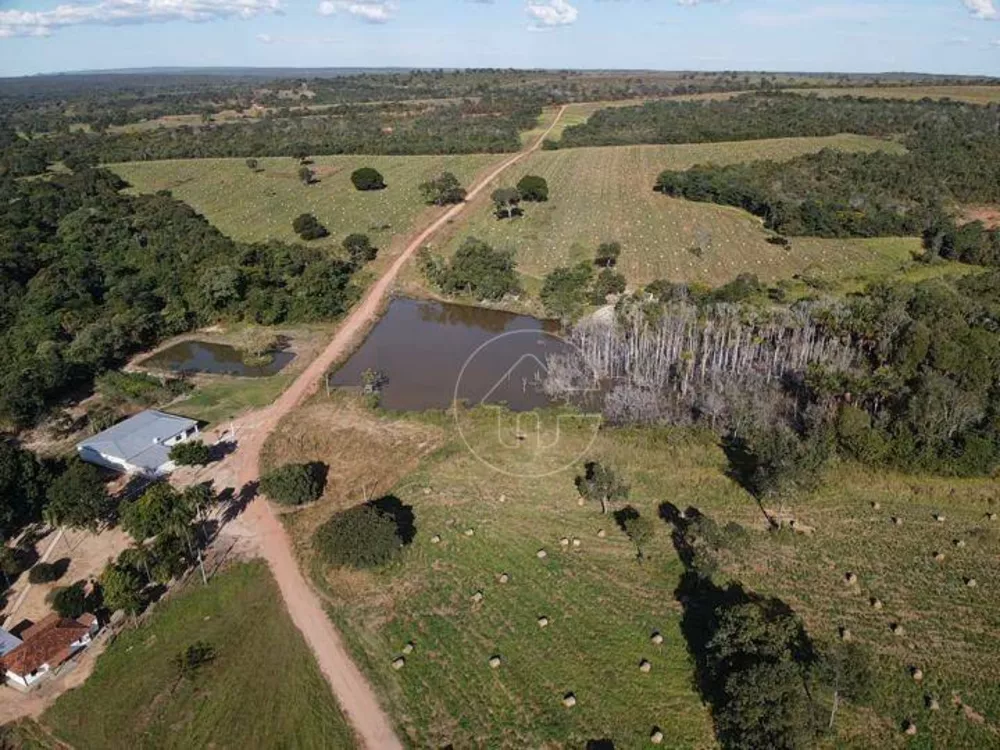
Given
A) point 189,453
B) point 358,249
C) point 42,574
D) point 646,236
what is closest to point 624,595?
point 189,453

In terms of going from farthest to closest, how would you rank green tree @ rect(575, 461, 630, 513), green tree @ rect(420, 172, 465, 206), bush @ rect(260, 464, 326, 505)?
1. green tree @ rect(420, 172, 465, 206)
2. bush @ rect(260, 464, 326, 505)
3. green tree @ rect(575, 461, 630, 513)

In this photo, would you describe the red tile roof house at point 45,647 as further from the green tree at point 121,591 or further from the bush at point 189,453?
the bush at point 189,453

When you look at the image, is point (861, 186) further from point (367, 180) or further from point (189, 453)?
point (189, 453)

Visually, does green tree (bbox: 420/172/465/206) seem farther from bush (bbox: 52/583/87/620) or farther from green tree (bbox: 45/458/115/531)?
bush (bbox: 52/583/87/620)

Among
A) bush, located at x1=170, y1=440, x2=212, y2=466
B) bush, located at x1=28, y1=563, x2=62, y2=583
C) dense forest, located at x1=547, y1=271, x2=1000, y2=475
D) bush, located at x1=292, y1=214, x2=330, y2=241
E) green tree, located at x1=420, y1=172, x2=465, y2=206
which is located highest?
green tree, located at x1=420, y1=172, x2=465, y2=206

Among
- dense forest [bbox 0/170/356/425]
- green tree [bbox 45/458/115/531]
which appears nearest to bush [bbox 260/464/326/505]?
green tree [bbox 45/458/115/531]

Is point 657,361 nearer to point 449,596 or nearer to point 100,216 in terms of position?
point 449,596
